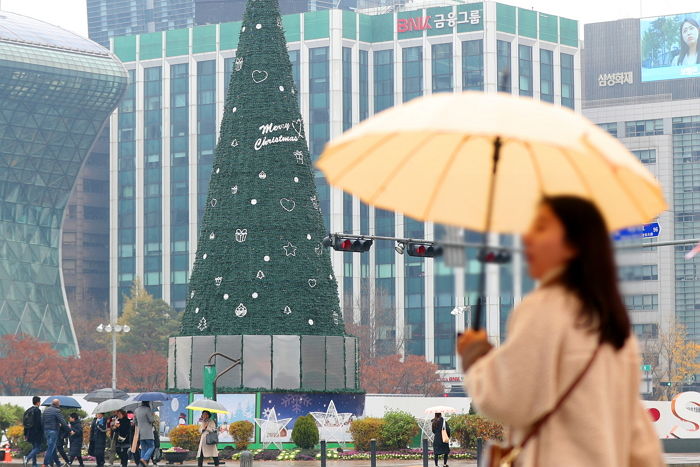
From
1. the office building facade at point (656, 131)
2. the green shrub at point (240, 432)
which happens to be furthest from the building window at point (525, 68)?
the green shrub at point (240, 432)

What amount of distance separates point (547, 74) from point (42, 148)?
149ft

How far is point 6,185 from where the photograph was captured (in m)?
119

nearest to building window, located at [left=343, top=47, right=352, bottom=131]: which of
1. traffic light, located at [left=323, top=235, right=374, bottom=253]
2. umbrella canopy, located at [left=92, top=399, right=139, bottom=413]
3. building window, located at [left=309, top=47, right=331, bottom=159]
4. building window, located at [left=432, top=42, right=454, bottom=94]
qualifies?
building window, located at [left=309, top=47, right=331, bottom=159]

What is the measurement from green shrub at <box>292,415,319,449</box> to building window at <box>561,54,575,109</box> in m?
96.4

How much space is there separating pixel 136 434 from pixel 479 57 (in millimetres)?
102267

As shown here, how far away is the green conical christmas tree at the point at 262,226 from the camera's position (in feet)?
135

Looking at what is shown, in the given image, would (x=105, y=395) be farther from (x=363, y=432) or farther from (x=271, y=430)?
(x=363, y=432)

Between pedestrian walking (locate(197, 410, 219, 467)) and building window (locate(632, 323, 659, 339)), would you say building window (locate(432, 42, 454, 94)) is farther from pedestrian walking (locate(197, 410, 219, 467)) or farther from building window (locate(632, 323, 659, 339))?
pedestrian walking (locate(197, 410, 219, 467))

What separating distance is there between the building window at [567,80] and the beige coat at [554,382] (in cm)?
13004

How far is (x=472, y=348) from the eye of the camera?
5.53 meters

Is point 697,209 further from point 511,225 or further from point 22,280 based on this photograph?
point 511,225

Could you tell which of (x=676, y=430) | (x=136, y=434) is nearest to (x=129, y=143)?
(x=676, y=430)

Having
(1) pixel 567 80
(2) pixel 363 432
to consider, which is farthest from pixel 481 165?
(1) pixel 567 80

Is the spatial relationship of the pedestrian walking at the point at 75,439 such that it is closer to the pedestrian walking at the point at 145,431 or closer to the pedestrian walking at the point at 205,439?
the pedestrian walking at the point at 205,439
